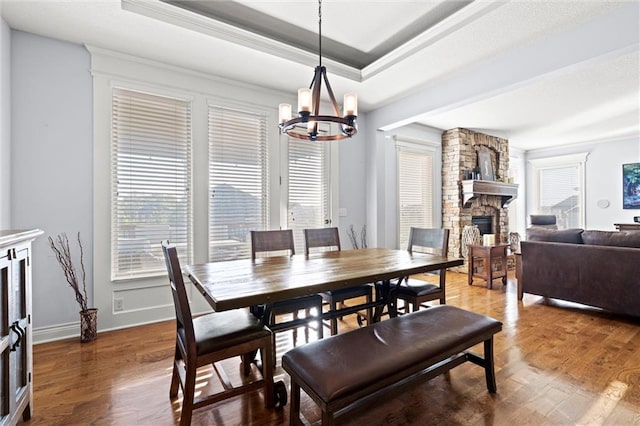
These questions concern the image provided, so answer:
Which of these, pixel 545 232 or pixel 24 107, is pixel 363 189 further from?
pixel 24 107

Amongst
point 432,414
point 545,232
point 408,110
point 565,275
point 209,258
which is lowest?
point 432,414

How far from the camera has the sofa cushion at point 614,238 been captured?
304cm

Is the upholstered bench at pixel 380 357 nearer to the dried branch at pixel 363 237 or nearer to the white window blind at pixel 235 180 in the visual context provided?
the white window blind at pixel 235 180

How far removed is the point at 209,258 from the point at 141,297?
75cm

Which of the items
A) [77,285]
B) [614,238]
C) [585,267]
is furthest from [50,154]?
[614,238]

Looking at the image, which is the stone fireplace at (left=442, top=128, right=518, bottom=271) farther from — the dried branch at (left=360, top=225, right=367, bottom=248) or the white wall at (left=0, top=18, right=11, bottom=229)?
the white wall at (left=0, top=18, right=11, bottom=229)

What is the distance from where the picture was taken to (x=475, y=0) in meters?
2.35

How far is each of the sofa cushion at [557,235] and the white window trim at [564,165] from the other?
4257 millimetres

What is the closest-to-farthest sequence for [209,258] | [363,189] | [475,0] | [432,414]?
[432,414] < [475,0] < [209,258] < [363,189]

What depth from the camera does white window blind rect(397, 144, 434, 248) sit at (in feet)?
16.9

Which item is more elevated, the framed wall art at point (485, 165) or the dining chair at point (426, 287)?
the framed wall art at point (485, 165)

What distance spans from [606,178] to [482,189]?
10.8 feet

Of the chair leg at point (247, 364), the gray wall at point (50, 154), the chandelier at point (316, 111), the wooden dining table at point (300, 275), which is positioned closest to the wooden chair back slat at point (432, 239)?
the wooden dining table at point (300, 275)

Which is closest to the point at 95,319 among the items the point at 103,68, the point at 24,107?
the point at 24,107
